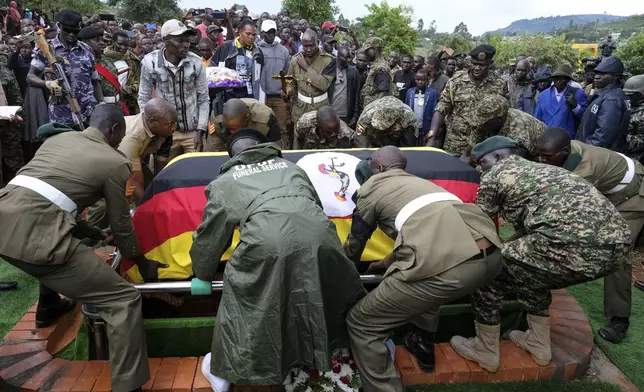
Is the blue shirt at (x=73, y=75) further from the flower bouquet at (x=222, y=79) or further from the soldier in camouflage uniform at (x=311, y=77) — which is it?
the soldier in camouflage uniform at (x=311, y=77)

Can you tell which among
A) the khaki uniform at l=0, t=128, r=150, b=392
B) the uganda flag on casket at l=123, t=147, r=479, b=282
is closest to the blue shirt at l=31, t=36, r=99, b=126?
the uganda flag on casket at l=123, t=147, r=479, b=282

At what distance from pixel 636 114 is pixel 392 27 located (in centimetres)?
1542

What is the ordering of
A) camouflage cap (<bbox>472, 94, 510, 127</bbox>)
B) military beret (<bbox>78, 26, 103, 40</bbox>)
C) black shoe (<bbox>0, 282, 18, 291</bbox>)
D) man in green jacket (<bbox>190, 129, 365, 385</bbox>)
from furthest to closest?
military beret (<bbox>78, 26, 103, 40</bbox>), camouflage cap (<bbox>472, 94, 510, 127</bbox>), black shoe (<bbox>0, 282, 18, 291</bbox>), man in green jacket (<bbox>190, 129, 365, 385</bbox>)

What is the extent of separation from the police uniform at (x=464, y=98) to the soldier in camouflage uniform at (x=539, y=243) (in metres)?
1.97

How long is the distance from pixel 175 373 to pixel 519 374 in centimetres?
197

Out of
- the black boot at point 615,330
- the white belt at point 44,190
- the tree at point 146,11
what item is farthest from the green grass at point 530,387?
the tree at point 146,11

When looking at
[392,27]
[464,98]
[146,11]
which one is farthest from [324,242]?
[146,11]

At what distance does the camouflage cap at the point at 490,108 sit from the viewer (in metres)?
4.36

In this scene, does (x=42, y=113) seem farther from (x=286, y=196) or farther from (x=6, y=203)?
(x=286, y=196)

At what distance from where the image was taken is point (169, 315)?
2.98m

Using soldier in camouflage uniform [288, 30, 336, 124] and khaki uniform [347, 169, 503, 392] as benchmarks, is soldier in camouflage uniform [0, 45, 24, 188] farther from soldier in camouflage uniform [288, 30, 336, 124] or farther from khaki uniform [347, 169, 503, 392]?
khaki uniform [347, 169, 503, 392]

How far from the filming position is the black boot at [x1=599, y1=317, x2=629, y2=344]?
124 inches

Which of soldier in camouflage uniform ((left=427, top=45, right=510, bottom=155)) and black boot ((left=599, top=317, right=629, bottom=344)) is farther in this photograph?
soldier in camouflage uniform ((left=427, top=45, right=510, bottom=155))

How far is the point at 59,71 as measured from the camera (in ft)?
14.9
